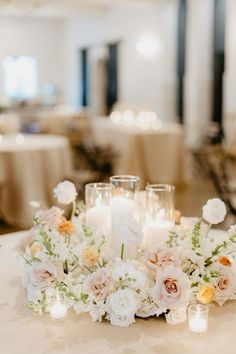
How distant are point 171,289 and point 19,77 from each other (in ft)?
52.9

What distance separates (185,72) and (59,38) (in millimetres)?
6938

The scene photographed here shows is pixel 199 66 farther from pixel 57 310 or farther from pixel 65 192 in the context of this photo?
pixel 57 310

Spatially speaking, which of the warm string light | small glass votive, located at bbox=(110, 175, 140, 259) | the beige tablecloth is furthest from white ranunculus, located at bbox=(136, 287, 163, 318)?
the warm string light

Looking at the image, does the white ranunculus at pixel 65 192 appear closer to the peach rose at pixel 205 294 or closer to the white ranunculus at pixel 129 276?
the white ranunculus at pixel 129 276

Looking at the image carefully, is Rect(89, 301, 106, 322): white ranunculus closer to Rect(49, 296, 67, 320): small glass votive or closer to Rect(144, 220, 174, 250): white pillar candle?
Rect(49, 296, 67, 320): small glass votive

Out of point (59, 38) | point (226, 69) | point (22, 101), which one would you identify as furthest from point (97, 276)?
point (59, 38)

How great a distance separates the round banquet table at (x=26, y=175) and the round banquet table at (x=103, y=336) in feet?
13.0

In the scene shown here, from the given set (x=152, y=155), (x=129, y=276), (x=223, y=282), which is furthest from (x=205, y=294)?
(x=152, y=155)

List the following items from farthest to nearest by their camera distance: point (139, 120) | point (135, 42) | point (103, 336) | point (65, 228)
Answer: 1. point (135, 42)
2. point (139, 120)
3. point (65, 228)
4. point (103, 336)

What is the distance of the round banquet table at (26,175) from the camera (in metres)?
5.57

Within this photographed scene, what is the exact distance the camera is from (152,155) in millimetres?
7871

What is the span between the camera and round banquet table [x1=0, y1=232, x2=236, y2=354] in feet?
4.68

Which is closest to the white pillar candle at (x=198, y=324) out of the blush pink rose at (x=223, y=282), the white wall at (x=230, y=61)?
the blush pink rose at (x=223, y=282)

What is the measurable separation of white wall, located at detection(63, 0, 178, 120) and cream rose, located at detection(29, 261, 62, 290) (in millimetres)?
10217
